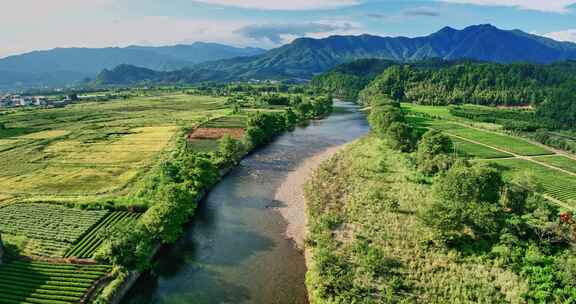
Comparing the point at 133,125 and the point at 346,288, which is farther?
the point at 133,125

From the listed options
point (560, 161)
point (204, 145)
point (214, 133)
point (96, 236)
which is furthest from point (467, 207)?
point (214, 133)

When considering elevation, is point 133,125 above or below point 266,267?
above

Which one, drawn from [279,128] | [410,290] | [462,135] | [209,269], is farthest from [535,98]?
[209,269]

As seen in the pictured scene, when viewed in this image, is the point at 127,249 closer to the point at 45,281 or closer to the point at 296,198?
the point at 45,281

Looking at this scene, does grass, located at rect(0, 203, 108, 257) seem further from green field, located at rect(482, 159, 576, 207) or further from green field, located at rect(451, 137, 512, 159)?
green field, located at rect(451, 137, 512, 159)

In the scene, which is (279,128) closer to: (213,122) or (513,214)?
(213,122)

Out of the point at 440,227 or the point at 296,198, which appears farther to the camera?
the point at 296,198
